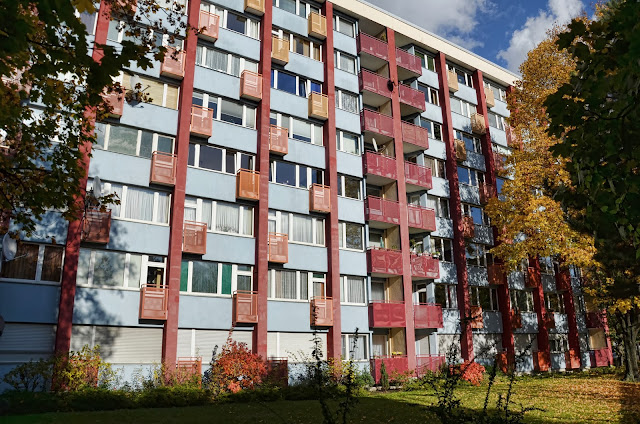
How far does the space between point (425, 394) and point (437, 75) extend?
84.8 ft

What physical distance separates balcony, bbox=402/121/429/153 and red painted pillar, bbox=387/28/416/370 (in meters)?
0.65

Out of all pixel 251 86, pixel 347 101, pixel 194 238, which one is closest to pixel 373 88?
pixel 347 101

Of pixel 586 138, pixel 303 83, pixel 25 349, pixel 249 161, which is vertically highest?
pixel 303 83

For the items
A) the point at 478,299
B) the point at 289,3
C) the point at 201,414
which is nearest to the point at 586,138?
the point at 201,414

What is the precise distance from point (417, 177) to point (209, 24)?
53.8ft

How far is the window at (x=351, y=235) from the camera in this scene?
3089cm

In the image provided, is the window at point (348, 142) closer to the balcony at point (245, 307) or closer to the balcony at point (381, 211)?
the balcony at point (381, 211)

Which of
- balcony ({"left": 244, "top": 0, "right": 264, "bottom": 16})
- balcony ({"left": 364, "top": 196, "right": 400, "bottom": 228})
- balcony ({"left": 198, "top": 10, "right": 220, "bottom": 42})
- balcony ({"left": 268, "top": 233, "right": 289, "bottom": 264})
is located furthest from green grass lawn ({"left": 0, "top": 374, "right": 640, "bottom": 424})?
balcony ({"left": 244, "top": 0, "right": 264, "bottom": 16})

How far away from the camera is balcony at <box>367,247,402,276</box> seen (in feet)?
101

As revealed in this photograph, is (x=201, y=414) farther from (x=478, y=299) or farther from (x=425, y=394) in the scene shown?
(x=478, y=299)

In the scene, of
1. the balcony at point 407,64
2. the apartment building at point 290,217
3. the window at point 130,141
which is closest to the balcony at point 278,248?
the apartment building at point 290,217

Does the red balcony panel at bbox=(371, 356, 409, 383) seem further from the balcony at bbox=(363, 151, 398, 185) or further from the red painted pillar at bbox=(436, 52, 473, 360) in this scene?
the balcony at bbox=(363, 151, 398, 185)

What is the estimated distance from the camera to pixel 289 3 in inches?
1293

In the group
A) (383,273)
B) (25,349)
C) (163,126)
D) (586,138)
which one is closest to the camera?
(586,138)
